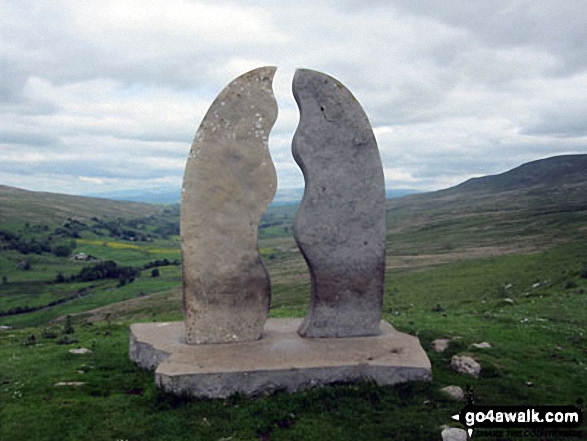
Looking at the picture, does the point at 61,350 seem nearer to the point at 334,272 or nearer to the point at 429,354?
the point at 334,272

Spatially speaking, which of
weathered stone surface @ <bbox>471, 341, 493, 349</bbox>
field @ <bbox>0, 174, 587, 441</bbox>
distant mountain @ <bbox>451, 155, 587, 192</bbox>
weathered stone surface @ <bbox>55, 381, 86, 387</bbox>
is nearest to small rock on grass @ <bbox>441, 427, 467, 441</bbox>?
field @ <bbox>0, 174, 587, 441</bbox>

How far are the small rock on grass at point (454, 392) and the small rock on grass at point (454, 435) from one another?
2155 millimetres

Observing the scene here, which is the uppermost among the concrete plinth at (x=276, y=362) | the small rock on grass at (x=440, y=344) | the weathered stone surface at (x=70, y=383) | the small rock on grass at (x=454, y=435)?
the concrete plinth at (x=276, y=362)

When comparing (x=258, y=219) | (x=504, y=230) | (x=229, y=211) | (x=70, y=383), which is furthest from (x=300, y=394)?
(x=504, y=230)

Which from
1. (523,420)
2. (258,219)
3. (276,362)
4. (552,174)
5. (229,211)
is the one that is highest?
(552,174)

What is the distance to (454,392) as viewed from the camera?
12586 millimetres

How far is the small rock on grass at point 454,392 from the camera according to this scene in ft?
40.7

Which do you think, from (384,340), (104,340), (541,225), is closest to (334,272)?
(384,340)

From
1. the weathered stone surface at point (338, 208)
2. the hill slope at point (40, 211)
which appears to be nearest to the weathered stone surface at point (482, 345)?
Answer: the weathered stone surface at point (338, 208)

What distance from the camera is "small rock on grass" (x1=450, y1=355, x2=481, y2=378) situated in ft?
45.9

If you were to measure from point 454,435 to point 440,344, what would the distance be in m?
6.47

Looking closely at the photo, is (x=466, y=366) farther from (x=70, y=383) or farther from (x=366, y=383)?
(x=70, y=383)

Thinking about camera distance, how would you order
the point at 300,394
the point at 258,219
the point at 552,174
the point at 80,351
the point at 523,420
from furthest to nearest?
the point at 552,174 < the point at 80,351 < the point at 258,219 < the point at 300,394 < the point at 523,420

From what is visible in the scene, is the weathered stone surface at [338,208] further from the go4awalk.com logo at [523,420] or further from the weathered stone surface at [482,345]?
the go4awalk.com logo at [523,420]
